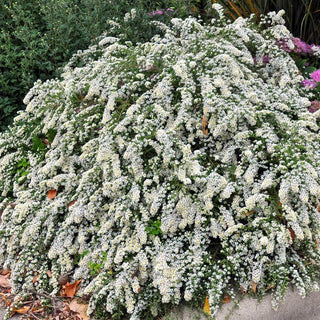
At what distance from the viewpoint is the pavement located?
240 centimetres

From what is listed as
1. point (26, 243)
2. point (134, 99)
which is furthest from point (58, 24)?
point (26, 243)

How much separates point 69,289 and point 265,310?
48.6 inches

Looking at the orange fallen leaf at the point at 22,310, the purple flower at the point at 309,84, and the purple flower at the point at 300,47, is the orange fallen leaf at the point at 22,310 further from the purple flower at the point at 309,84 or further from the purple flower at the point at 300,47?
the purple flower at the point at 300,47

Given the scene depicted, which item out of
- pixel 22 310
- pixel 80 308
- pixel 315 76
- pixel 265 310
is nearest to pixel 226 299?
pixel 265 310

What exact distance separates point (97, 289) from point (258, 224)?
40.3 inches

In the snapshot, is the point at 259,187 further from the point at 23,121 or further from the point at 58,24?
the point at 58,24

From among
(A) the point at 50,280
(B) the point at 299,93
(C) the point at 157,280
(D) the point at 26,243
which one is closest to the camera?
(C) the point at 157,280

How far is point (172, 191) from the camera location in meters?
2.64

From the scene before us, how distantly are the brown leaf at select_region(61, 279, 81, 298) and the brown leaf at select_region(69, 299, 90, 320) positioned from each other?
0.21 feet

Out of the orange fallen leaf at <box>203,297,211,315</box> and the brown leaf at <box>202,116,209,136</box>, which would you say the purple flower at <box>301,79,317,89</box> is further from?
the orange fallen leaf at <box>203,297,211,315</box>

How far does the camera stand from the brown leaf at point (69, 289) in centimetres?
278

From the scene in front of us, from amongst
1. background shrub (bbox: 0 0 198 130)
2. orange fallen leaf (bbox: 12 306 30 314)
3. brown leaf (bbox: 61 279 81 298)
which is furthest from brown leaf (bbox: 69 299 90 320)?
background shrub (bbox: 0 0 198 130)

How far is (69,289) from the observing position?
Result: 9.16ft

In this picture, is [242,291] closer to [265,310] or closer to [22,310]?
[265,310]
